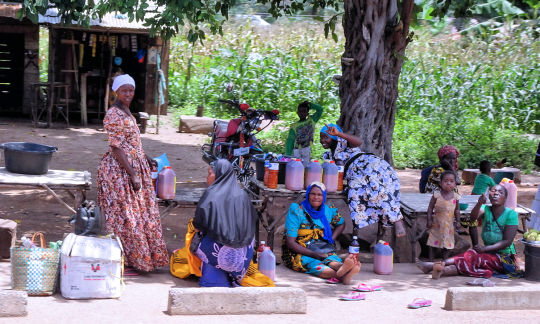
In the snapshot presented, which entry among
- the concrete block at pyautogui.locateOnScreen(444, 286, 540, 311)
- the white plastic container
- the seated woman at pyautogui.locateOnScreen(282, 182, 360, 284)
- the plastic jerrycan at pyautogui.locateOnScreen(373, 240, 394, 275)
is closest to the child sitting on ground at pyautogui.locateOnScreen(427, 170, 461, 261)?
the plastic jerrycan at pyautogui.locateOnScreen(373, 240, 394, 275)

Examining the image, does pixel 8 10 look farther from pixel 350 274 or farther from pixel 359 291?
pixel 359 291

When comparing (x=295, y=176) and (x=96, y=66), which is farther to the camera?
(x=96, y=66)

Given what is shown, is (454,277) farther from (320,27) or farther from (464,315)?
(320,27)

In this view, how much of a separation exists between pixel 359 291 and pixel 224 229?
1.46 meters

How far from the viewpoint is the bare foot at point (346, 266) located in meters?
6.62

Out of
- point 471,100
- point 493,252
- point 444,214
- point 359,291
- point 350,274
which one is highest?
point 471,100

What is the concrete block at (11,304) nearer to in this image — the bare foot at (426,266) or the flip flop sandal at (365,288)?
the flip flop sandal at (365,288)

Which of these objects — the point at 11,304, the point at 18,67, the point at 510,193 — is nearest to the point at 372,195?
the point at 510,193

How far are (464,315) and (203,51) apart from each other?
1571 cm

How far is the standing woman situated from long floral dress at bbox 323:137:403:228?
2.24m

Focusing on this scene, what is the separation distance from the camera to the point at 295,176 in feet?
24.7

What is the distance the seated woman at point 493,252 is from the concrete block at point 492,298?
39.4 inches

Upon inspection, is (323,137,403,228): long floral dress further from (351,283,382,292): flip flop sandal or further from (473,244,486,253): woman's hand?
(351,283,382,292): flip flop sandal

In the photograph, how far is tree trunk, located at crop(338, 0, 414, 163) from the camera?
934 cm
